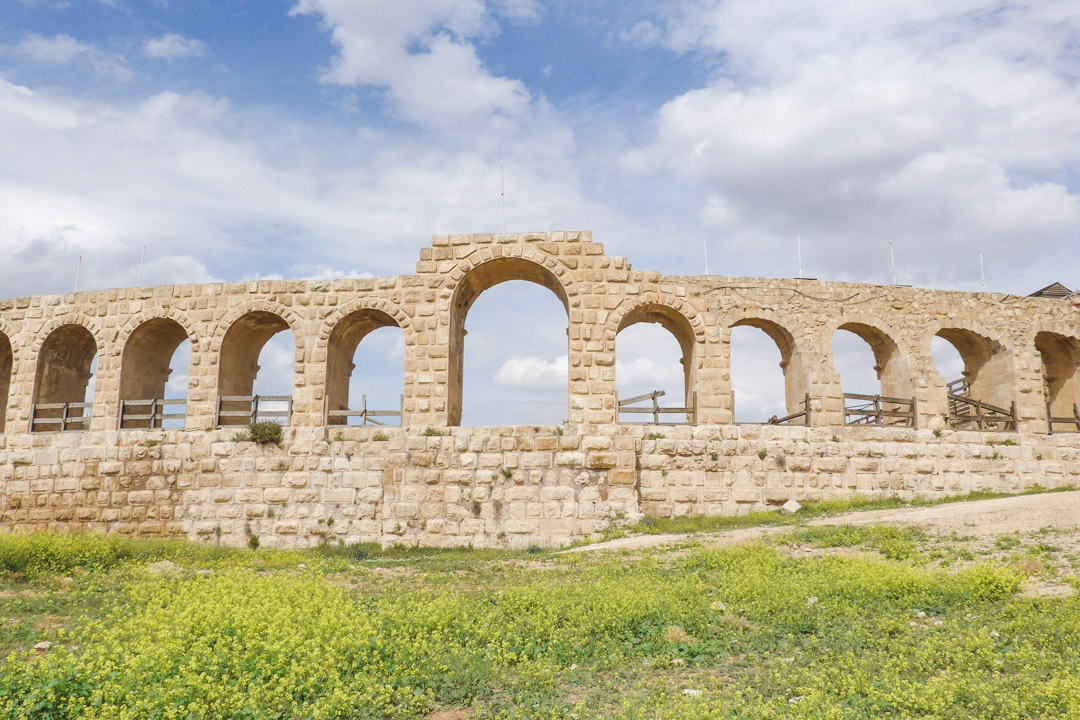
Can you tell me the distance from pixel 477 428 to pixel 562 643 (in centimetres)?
906

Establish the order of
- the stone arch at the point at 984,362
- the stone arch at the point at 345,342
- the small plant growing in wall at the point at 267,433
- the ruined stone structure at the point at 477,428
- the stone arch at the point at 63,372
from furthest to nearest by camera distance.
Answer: the stone arch at the point at 984,362 < the stone arch at the point at 63,372 < the stone arch at the point at 345,342 < the small plant growing in wall at the point at 267,433 < the ruined stone structure at the point at 477,428

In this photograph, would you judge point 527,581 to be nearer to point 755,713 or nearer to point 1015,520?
point 755,713

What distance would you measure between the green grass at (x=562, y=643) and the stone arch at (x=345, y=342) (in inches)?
284

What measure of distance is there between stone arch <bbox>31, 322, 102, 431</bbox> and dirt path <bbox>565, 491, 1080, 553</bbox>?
1389cm

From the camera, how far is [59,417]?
62.3ft

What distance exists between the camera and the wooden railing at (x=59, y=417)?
17.8m

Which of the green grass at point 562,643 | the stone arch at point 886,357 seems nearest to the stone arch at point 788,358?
the stone arch at point 886,357

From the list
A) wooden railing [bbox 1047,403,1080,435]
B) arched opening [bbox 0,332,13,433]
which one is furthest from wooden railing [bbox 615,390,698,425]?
arched opening [bbox 0,332,13,433]

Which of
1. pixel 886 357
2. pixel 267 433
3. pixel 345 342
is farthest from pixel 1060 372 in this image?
pixel 267 433

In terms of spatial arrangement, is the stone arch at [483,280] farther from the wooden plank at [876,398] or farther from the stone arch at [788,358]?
the wooden plank at [876,398]

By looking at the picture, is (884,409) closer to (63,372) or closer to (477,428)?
(477,428)

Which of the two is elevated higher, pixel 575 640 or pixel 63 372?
pixel 63 372

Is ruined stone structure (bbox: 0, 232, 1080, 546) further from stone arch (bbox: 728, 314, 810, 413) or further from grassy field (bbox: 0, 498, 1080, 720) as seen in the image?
grassy field (bbox: 0, 498, 1080, 720)

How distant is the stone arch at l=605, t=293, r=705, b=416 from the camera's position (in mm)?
16562
